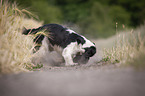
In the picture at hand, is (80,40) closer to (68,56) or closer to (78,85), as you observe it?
→ (68,56)

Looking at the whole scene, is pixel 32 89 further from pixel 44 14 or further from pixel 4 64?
pixel 44 14

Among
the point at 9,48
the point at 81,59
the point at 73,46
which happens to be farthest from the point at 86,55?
the point at 9,48

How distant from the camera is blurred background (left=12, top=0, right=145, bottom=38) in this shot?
1705 centimetres

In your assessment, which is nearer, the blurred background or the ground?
the ground

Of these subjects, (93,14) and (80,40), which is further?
(93,14)

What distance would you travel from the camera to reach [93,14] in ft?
58.5

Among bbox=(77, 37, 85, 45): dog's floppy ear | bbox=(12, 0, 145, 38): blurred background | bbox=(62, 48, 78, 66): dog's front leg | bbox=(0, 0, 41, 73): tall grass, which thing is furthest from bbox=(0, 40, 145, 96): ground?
bbox=(12, 0, 145, 38): blurred background

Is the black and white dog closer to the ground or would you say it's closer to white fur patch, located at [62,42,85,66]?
white fur patch, located at [62,42,85,66]

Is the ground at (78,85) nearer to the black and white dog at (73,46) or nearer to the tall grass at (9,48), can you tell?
the tall grass at (9,48)

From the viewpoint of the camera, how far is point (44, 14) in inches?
749

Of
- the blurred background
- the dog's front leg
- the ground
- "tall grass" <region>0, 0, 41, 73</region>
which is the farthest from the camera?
the blurred background

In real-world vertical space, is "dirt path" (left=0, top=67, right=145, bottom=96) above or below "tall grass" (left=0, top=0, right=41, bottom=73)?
below

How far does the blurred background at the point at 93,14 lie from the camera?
55.9 feet

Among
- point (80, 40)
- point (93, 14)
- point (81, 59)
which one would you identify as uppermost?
point (93, 14)
